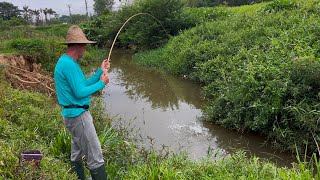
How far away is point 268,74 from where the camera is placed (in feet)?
24.3

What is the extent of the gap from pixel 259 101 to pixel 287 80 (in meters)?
0.68

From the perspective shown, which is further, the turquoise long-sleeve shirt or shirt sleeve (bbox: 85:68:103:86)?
shirt sleeve (bbox: 85:68:103:86)

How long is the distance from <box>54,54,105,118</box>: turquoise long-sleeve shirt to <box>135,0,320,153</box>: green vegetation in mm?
3909

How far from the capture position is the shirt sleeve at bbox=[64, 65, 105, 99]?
3.79 m

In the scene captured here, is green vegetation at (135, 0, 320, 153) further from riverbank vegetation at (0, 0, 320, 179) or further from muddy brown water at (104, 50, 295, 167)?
muddy brown water at (104, 50, 295, 167)

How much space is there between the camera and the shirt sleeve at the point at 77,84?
3.79 meters

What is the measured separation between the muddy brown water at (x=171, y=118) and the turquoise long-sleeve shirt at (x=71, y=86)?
1279 millimetres

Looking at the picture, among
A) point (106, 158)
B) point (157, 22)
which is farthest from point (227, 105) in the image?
point (157, 22)

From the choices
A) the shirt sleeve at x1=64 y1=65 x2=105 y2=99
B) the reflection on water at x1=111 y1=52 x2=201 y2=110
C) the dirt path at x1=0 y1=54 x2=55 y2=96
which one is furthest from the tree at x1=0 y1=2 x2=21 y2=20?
the shirt sleeve at x1=64 y1=65 x2=105 y2=99

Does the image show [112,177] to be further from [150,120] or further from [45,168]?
[150,120]

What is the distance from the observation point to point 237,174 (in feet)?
14.5

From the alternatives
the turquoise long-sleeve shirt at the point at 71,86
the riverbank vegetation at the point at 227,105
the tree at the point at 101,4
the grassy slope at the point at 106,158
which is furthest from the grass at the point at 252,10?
the tree at the point at 101,4

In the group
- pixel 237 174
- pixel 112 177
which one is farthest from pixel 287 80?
pixel 112 177

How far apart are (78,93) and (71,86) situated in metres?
0.11
